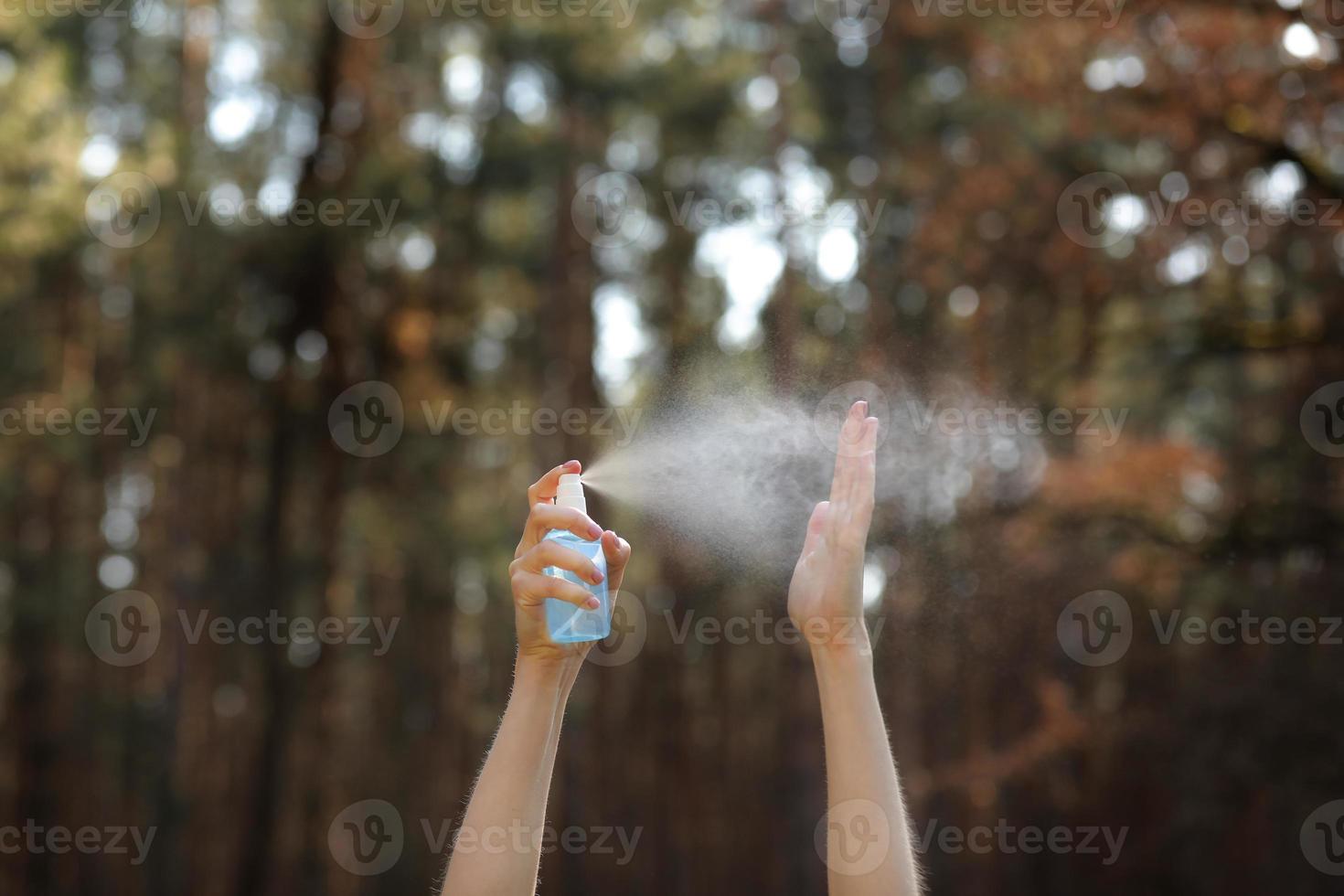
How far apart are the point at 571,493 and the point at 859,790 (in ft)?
2.71

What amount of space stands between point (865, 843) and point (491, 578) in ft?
75.8

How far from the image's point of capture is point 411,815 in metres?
26.9

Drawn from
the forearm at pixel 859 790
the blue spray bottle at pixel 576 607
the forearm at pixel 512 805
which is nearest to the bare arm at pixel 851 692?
the forearm at pixel 859 790

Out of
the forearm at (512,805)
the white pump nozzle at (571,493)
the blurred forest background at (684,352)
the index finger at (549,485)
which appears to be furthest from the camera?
the blurred forest background at (684,352)

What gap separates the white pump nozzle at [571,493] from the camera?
246 cm

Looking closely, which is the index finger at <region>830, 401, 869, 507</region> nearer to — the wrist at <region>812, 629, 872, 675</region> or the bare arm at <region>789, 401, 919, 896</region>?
the bare arm at <region>789, 401, 919, 896</region>

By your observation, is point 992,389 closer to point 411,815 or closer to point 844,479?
point 844,479

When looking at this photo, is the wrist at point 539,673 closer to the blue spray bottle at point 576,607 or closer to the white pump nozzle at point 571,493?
the blue spray bottle at point 576,607

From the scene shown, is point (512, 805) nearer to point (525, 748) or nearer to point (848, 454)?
point (525, 748)

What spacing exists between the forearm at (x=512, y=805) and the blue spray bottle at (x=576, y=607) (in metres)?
0.07

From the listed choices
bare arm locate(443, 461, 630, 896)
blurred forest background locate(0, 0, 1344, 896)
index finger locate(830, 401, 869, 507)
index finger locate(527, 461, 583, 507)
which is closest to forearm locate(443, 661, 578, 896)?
bare arm locate(443, 461, 630, 896)

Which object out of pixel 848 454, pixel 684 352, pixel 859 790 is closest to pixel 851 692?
pixel 859 790

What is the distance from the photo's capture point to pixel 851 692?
2.11m

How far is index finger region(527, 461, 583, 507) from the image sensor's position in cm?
236
